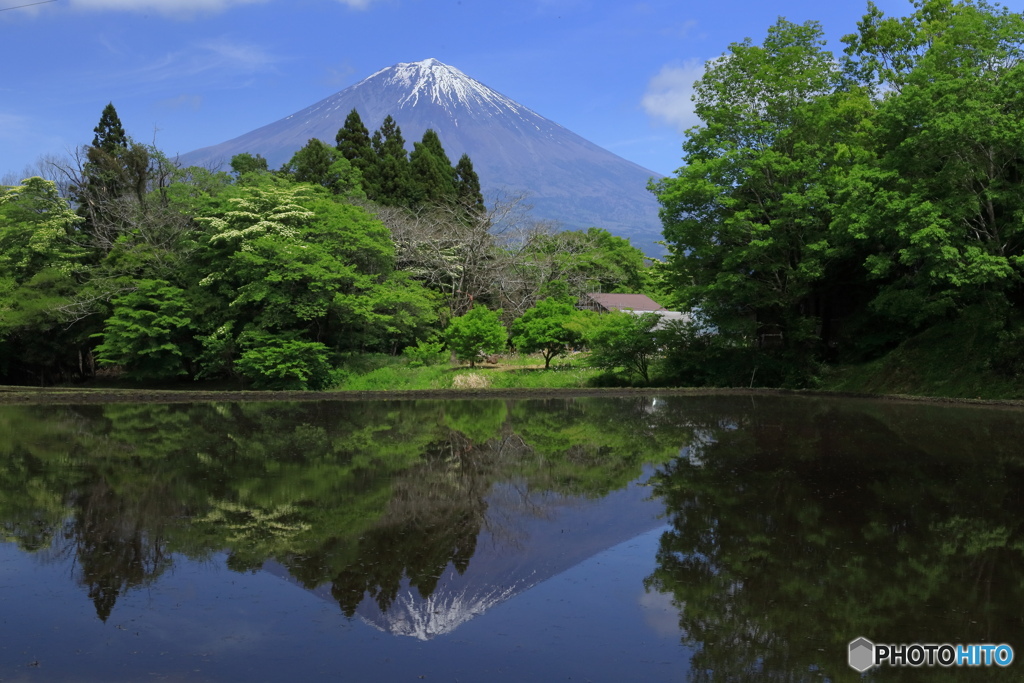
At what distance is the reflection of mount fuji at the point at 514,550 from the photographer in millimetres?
6246

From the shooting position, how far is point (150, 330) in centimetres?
2898

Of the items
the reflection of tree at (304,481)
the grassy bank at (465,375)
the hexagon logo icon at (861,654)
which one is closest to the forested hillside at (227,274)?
the grassy bank at (465,375)

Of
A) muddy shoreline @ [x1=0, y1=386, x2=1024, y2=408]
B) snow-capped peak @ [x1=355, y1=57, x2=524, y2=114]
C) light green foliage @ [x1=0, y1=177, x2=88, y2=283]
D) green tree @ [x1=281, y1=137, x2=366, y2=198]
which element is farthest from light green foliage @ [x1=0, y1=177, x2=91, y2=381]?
snow-capped peak @ [x1=355, y1=57, x2=524, y2=114]

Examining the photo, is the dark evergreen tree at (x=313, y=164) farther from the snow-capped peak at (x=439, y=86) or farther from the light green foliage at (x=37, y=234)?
the snow-capped peak at (x=439, y=86)

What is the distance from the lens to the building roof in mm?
39841

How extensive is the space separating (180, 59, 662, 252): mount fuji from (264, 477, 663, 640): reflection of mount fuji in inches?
5413

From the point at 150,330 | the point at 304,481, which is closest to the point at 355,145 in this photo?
the point at 150,330

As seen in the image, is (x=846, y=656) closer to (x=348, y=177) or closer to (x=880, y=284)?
(x=880, y=284)

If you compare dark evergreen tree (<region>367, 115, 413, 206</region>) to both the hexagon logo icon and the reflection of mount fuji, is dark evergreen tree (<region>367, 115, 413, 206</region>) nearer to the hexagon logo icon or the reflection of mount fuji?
the reflection of mount fuji

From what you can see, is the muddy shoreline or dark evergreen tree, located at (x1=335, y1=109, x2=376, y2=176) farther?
dark evergreen tree, located at (x1=335, y1=109, x2=376, y2=176)

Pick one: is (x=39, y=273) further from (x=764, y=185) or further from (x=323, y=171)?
(x=764, y=185)

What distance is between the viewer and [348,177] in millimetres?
42656

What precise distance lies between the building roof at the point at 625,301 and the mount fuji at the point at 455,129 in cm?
10505

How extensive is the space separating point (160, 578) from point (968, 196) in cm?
1811
